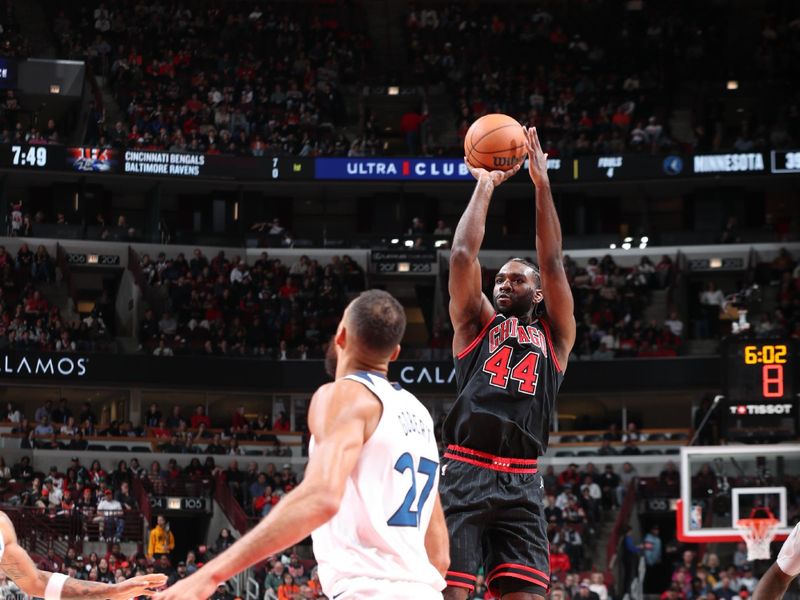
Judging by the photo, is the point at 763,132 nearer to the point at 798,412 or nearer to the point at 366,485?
the point at 798,412

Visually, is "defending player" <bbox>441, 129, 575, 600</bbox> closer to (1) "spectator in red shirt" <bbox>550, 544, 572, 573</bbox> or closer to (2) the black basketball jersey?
Result: (2) the black basketball jersey

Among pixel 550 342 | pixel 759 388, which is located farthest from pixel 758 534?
pixel 550 342

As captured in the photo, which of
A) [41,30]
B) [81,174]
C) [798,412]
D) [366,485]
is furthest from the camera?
[41,30]

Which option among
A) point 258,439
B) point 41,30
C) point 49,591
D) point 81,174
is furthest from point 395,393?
point 41,30

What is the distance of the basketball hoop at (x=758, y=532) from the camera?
23.0 m

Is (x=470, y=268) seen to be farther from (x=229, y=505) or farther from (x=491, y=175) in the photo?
(x=229, y=505)

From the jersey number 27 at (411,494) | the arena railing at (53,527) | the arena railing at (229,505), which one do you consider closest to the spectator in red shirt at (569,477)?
the arena railing at (229,505)

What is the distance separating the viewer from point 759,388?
905 inches

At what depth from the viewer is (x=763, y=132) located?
37562 millimetres

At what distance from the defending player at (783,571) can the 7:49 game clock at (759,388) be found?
1585 cm

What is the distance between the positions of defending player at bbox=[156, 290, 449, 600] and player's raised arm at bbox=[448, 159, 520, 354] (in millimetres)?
2052

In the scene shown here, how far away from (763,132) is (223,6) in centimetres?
1727

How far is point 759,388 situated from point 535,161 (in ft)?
53.2

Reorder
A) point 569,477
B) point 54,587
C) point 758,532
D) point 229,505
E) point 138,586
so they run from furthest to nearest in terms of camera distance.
Answer: point 569,477 → point 229,505 → point 758,532 → point 54,587 → point 138,586
